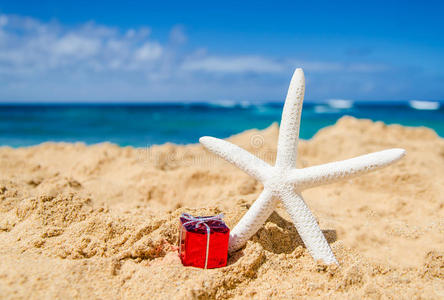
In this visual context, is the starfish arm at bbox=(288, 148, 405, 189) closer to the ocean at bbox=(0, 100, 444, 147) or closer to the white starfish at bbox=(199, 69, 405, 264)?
the white starfish at bbox=(199, 69, 405, 264)

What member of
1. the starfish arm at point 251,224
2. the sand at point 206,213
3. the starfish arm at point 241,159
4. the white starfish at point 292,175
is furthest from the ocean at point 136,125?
the starfish arm at point 251,224

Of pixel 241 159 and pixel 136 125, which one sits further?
pixel 136 125

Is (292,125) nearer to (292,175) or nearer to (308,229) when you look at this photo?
(292,175)

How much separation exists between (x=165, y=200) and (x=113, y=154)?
208 cm

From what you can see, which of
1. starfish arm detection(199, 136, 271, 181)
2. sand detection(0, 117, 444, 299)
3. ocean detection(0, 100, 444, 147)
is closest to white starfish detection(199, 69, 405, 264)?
starfish arm detection(199, 136, 271, 181)

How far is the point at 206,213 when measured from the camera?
267 centimetres

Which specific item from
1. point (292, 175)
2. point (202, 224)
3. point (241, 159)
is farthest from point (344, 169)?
point (202, 224)

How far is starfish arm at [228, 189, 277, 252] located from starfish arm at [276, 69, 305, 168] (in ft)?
1.00

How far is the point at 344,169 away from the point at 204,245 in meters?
1.16

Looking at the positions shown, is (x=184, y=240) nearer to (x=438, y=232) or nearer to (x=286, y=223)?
(x=286, y=223)

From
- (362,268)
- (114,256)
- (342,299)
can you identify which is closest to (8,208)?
(114,256)

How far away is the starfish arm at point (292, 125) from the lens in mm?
2432

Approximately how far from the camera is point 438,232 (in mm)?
2838

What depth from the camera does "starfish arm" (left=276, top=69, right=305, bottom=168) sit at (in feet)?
7.98
